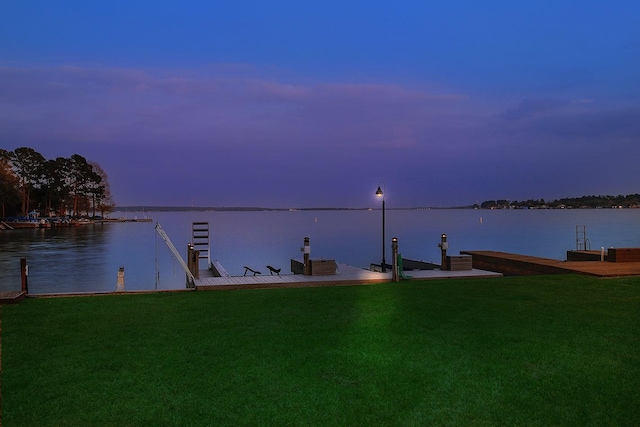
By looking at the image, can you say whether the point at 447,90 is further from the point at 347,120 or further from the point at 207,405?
the point at 207,405

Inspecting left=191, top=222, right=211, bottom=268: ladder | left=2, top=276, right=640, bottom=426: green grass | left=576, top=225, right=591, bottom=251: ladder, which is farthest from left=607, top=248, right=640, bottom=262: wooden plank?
left=191, top=222, right=211, bottom=268: ladder

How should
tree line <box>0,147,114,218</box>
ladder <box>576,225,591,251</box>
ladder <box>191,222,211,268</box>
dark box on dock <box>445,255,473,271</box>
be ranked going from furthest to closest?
tree line <box>0,147,114,218</box> → ladder <box>191,222,211,268</box> → ladder <box>576,225,591,251</box> → dark box on dock <box>445,255,473,271</box>

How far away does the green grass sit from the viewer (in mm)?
3904

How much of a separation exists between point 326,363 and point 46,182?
311 ft

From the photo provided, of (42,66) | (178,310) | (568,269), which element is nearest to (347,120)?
(42,66)

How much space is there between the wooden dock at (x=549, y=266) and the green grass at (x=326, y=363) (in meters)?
3.92

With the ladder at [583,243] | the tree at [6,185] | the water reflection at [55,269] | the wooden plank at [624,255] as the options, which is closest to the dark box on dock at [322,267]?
the wooden plank at [624,255]

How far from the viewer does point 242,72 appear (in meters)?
49.5

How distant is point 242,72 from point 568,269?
4310 cm

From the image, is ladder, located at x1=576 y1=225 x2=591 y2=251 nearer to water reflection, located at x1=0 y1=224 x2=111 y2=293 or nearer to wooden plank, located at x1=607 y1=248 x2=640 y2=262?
wooden plank, located at x1=607 y1=248 x2=640 y2=262

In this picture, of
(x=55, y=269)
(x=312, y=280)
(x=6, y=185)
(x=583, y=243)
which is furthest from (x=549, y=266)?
(x=6, y=185)

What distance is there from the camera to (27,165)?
262 ft

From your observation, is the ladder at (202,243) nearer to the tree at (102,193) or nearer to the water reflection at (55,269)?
the water reflection at (55,269)

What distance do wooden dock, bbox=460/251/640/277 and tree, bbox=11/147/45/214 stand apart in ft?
273
